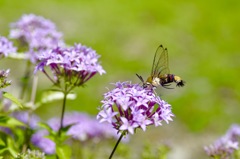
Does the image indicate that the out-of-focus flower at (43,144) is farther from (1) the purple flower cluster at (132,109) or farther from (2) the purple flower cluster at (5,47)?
(1) the purple flower cluster at (132,109)

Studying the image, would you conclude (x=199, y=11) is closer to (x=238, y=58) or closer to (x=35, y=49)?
(x=238, y=58)

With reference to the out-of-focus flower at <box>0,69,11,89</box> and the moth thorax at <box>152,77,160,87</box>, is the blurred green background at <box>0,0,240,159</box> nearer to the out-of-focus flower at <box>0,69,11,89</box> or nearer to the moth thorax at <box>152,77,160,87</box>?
the moth thorax at <box>152,77,160,87</box>

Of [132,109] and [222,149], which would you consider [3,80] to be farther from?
[222,149]

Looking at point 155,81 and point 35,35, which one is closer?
point 155,81

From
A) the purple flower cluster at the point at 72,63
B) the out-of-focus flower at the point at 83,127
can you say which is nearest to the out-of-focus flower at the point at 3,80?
the purple flower cluster at the point at 72,63

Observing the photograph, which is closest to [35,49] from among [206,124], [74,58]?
[74,58]

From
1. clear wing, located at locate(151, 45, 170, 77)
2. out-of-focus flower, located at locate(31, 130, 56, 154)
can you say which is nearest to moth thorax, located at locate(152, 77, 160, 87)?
clear wing, located at locate(151, 45, 170, 77)

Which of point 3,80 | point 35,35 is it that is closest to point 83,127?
point 35,35
